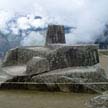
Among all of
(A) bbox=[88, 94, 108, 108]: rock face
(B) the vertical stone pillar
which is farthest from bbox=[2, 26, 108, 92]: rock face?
(A) bbox=[88, 94, 108, 108]: rock face

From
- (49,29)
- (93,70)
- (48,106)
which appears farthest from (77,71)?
(49,29)

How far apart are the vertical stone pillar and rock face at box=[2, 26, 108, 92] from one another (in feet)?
1.33

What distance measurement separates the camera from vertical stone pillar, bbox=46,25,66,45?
559 inches

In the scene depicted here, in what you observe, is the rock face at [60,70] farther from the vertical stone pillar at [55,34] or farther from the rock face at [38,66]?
the vertical stone pillar at [55,34]

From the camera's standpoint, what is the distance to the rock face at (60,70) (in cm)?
1136

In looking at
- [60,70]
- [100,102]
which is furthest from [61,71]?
[100,102]

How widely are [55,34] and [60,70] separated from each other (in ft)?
7.71

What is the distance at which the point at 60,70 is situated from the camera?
12.1 meters

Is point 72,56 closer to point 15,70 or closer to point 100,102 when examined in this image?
point 15,70

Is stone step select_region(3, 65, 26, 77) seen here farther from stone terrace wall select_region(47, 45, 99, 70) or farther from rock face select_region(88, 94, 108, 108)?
rock face select_region(88, 94, 108, 108)

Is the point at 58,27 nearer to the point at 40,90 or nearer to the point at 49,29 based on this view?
the point at 49,29

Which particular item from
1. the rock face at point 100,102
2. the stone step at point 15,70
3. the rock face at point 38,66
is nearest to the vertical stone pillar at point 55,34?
the stone step at point 15,70

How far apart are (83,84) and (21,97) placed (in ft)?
5.66

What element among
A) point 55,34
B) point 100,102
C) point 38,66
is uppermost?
point 55,34
